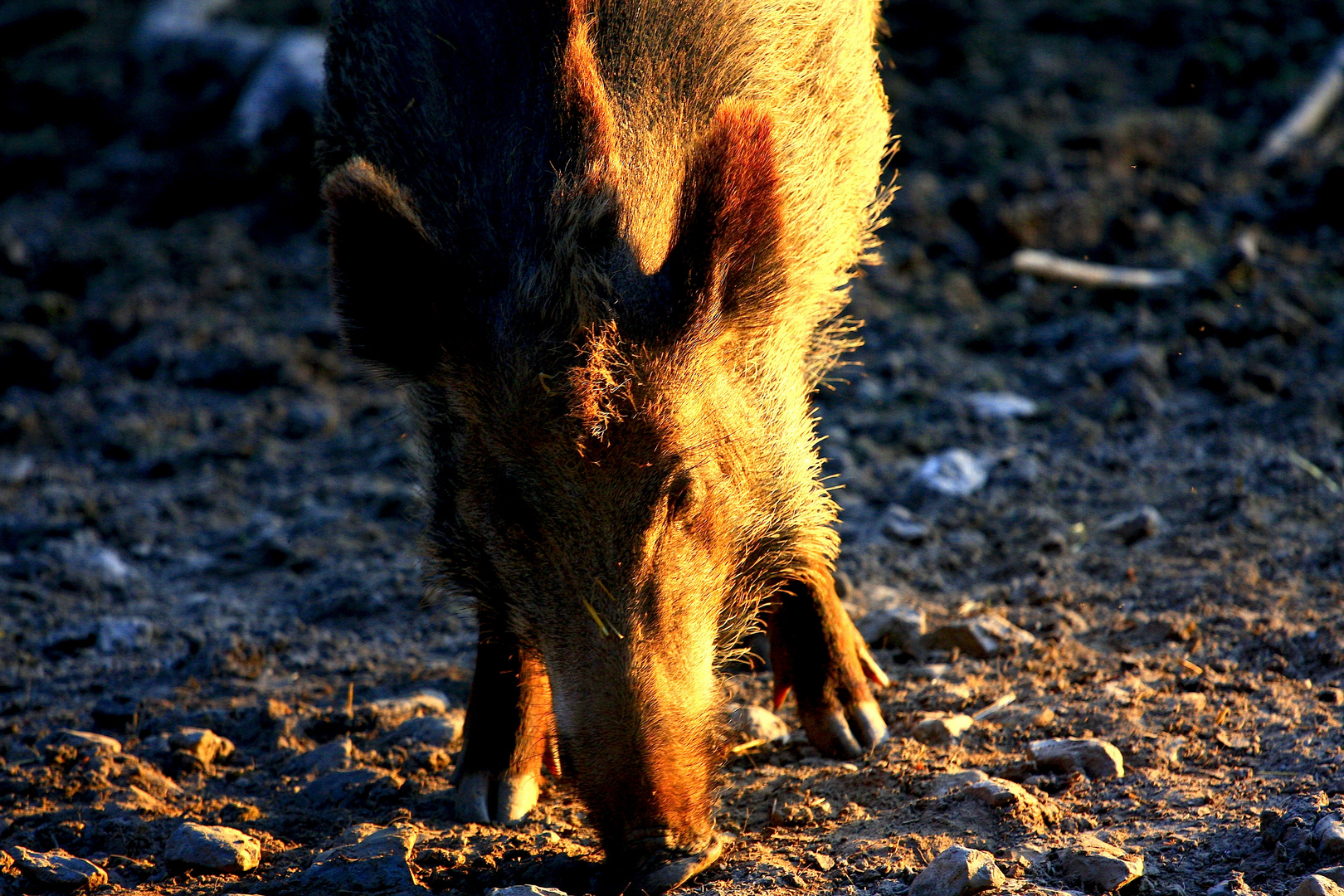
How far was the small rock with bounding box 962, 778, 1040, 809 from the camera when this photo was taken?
262 centimetres

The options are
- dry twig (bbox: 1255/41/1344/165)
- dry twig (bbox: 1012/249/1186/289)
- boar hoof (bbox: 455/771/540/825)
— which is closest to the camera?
boar hoof (bbox: 455/771/540/825)

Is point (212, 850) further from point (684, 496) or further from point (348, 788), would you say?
point (684, 496)

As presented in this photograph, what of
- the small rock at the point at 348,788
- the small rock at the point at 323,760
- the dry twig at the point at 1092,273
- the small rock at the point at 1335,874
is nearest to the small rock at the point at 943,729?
the small rock at the point at 1335,874

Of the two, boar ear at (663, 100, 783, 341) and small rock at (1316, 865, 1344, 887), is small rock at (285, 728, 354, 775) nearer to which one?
boar ear at (663, 100, 783, 341)

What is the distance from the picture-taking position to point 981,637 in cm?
349

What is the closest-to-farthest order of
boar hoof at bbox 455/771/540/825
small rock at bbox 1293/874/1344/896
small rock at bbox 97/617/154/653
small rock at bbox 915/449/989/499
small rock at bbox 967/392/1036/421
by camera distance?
1. small rock at bbox 1293/874/1344/896
2. boar hoof at bbox 455/771/540/825
3. small rock at bbox 97/617/154/653
4. small rock at bbox 915/449/989/499
5. small rock at bbox 967/392/1036/421

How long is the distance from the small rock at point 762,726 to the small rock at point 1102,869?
94cm

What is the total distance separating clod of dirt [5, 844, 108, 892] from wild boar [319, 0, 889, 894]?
0.81 meters

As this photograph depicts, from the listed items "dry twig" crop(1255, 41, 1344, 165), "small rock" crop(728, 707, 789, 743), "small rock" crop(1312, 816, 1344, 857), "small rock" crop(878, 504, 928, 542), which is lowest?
"small rock" crop(728, 707, 789, 743)

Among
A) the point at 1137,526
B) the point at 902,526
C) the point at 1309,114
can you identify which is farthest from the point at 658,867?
the point at 1309,114

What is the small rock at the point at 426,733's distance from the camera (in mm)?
3328

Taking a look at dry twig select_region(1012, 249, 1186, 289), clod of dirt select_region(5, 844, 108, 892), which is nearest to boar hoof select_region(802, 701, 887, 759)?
clod of dirt select_region(5, 844, 108, 892)

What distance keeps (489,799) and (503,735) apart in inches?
6.0

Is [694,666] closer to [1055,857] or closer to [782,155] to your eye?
[1055,857]
